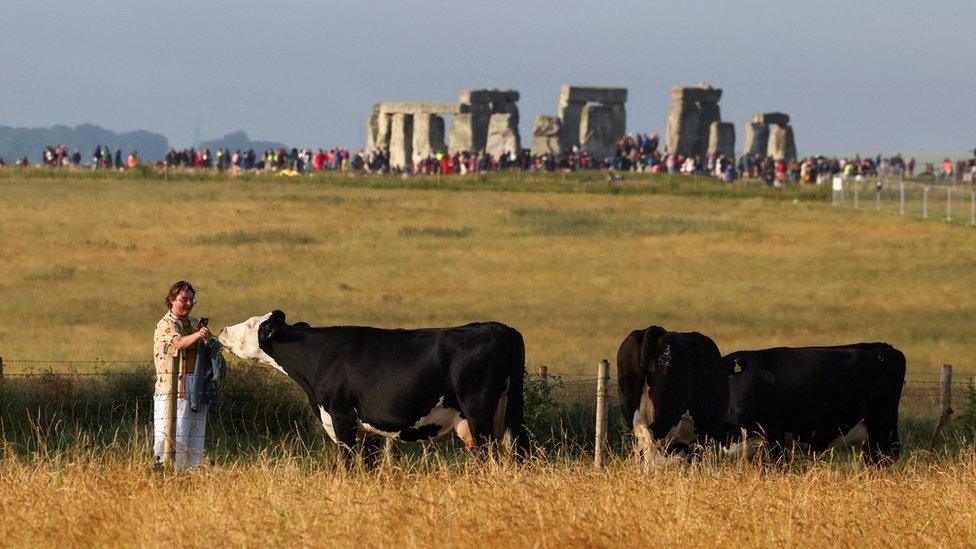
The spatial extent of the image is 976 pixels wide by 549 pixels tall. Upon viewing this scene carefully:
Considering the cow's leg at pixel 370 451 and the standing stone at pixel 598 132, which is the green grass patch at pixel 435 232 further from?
the cow's leg at pixel 370 451

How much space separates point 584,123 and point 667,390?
6966cm

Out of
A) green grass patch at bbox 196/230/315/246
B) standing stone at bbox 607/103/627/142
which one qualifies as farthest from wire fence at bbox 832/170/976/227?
standing stone at bbox 607/103/627/142

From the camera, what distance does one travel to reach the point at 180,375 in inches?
573

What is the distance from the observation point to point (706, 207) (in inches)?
2368

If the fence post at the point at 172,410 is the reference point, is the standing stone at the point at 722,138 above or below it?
above

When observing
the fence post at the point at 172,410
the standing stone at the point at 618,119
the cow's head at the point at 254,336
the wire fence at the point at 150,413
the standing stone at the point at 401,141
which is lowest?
the wire fence at the point at 150,413

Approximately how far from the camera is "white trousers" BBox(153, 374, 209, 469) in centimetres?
1453

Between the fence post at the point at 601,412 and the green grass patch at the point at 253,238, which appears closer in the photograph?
the fence post at the point at 601,412

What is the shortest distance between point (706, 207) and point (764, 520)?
160 ft

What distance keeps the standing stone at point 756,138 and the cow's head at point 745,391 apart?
7366 centimetres

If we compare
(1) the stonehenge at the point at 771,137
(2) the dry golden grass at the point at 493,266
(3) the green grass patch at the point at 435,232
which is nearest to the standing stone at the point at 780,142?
(1) the stonehenge at the point at 771,137

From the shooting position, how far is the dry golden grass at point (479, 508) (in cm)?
1128

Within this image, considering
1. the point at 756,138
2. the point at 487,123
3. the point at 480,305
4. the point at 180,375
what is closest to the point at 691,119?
the point at 756,138

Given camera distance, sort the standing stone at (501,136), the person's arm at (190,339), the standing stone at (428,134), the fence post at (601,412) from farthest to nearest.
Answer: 1. the standing stone at (428,134)
2. the standing stone at (501,136)
3. the fence post at (601,412)
4. the person's arm at (190,339)
